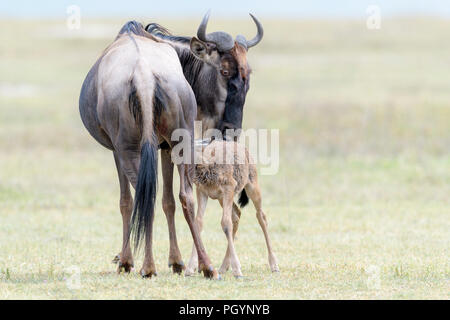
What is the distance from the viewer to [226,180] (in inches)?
364

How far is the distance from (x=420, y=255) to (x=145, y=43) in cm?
439

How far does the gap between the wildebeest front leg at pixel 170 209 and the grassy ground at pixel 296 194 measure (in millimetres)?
164

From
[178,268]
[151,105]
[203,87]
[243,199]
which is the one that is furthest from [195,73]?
[178,268]

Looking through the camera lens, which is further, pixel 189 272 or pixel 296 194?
pixel 296 194

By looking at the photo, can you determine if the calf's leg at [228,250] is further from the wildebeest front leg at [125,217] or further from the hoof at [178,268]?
the wildebeest front leg at [125,217]

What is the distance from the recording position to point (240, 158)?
9469mm

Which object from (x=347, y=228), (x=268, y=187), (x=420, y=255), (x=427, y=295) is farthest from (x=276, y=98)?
(x=427, y=295)

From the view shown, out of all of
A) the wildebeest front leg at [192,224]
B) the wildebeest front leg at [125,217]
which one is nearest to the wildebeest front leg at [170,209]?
the wildebeest front leg at [125,217]

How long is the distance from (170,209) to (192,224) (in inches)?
32.8

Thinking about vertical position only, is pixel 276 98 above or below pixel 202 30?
below

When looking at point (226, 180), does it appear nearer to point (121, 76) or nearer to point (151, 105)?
point (151, 105)

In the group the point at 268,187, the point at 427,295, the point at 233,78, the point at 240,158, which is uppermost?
the point at 233,78

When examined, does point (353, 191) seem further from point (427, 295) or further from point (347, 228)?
point (427, 295)
